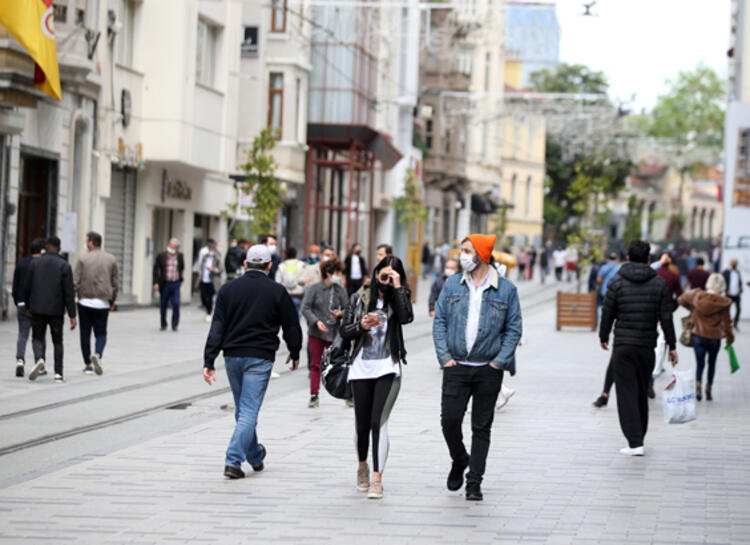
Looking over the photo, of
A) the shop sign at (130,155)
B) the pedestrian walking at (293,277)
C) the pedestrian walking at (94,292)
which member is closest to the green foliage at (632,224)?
the shop sign at (130,155)

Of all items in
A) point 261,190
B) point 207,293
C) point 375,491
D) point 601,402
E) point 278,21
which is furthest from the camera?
point 278,21

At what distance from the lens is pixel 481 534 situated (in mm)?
7992

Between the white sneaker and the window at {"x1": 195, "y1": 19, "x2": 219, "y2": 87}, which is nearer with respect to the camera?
the white sneaker

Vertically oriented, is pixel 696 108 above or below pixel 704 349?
above

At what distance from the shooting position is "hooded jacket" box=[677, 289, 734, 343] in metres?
16.3

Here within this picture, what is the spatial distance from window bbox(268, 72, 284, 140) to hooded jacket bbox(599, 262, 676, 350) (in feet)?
107

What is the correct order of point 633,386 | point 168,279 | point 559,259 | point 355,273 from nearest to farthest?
point 633,386 < point 168,279 < point 355,273 < point 559,259

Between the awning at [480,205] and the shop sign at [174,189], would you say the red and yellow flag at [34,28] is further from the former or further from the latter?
the awning at [480,205]

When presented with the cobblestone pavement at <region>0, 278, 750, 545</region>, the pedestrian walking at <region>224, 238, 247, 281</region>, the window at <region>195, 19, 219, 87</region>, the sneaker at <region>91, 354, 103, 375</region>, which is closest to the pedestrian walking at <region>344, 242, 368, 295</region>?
the pedestrian walking at <region>224, 238, 247, 281</region>

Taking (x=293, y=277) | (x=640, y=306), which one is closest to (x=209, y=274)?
(x=293, y=277)

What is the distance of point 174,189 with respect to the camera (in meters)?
35.7

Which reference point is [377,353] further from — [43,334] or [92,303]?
[92,303]

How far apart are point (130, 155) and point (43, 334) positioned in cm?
1632

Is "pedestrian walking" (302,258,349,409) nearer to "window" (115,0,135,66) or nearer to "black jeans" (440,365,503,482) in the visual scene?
"black jeans" (440,365,503,482)
